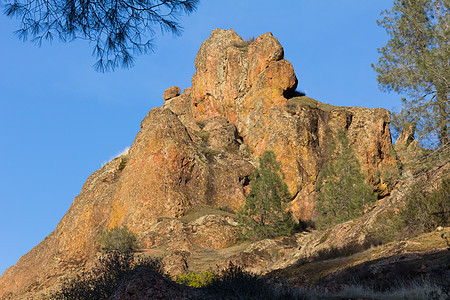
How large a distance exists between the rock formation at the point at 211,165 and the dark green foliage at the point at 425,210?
668 inches

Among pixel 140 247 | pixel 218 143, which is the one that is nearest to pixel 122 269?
pixel 140 247

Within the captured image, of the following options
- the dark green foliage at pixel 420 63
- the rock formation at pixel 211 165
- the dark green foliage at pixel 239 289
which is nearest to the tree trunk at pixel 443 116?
the dark green foliage at pixel 420 63

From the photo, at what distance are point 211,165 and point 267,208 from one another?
12.3 metres

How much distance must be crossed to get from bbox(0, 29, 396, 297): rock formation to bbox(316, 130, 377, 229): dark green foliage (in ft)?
24.1

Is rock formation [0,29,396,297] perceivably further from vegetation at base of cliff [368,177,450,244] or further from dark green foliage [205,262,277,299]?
dark green foliage [205,262,277,299]

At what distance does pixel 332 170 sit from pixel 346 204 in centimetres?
322

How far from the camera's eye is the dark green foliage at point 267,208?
29.0 meters

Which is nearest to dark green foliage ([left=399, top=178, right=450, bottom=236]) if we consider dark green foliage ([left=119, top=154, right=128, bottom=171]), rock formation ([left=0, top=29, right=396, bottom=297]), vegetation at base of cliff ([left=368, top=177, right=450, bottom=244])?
vegetation at base of cliff ([left=368, top=177, right=450, bottom=244])

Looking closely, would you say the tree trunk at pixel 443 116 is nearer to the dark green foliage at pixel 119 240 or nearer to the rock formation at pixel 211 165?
the rock formation at pixel 211 165

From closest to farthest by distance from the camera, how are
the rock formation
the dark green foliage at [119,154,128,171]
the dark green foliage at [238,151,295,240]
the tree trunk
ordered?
the tree trunk, the dark green foliage at [238,151,295,240], the rock formation, the dark green foliage at [119,154,128,171]

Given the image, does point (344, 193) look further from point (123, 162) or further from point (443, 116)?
point (123, 162)

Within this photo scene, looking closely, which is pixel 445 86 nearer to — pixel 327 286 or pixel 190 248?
pixel 327 286

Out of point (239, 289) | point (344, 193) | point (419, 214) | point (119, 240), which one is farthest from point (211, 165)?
point (239, 289)

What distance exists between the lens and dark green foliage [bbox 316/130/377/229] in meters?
25.9
